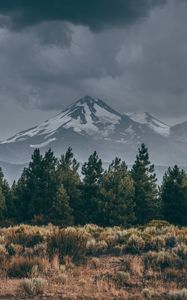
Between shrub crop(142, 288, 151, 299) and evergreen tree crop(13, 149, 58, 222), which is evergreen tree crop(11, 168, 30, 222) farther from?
shrub crop(142, 288, 151, 299)

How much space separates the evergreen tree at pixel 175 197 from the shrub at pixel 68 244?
37649mm

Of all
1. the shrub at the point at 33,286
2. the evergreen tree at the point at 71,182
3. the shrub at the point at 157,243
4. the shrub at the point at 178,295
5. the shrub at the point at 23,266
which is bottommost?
the shrub at the point at 178,295

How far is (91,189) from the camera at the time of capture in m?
61.5

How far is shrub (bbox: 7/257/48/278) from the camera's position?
53.4 ft

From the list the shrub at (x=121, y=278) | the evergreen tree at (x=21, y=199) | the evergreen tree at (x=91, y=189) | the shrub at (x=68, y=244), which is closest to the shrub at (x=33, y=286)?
the shrub at (x=121, y=278)

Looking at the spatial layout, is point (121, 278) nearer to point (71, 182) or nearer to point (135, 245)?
point (135, 245)

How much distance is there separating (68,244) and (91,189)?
42.4 m

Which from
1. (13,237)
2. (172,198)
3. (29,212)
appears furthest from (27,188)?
(13,237)

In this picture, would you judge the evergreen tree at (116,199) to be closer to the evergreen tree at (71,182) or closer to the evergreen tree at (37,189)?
the evergreen tree at (71,182)

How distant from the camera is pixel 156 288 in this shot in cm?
1500

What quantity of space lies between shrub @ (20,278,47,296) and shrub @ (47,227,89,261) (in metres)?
3.67

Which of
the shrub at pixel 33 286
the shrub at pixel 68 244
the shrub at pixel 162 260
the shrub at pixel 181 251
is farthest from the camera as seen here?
the shrub at pixel 68 244

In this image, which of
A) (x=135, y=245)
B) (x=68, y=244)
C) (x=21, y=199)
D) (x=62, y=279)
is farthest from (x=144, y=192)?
(x=62, y=279)

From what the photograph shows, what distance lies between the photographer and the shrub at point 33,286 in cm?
1415
